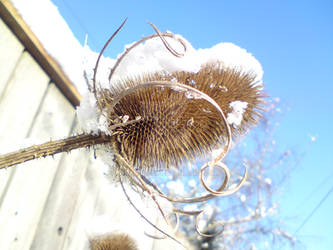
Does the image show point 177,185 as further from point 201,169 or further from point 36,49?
point 201,169

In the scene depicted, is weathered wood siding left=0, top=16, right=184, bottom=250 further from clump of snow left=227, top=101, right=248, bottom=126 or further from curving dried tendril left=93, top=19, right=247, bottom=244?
clump of snow left=227, top=101, right=248, bottom=126

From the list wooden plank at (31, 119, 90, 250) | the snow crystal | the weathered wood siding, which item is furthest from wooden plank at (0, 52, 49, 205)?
the snow crystal

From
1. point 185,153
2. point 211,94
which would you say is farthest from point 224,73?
point 185,153

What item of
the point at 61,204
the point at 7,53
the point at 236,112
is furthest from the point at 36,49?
the point at 236,112

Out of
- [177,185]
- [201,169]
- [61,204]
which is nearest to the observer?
[201,169]

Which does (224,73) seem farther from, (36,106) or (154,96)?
(36,106)

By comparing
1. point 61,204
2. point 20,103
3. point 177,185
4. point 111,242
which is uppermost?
point 177,185
